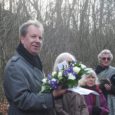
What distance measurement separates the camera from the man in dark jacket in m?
3.70

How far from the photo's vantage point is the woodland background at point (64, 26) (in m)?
12.0

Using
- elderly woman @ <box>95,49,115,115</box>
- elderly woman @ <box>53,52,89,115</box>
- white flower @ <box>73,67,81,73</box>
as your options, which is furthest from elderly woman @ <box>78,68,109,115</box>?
white flower @ <box>73,67,81,73</box>

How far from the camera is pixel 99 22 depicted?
65.2ft

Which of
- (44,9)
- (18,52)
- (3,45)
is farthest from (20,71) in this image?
(44,9)

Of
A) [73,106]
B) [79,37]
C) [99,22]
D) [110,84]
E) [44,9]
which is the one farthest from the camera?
[99,22]

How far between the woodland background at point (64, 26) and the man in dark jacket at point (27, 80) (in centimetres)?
735

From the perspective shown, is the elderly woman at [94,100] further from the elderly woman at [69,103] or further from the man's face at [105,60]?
the man's face at [105,60]

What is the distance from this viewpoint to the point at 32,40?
3996 millimetres

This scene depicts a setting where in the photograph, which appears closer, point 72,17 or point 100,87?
point 100,87

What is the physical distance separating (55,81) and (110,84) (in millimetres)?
3726

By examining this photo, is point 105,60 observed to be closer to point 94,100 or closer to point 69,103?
point 94,100

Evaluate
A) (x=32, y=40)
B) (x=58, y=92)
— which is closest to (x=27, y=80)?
(x=58, y=92)

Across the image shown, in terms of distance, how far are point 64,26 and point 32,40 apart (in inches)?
502

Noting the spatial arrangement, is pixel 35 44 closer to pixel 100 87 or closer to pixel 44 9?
pixel 100 87
